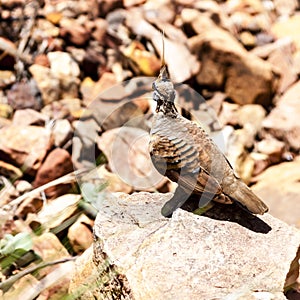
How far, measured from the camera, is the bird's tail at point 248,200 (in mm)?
2930

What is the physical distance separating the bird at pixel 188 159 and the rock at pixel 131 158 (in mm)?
1510

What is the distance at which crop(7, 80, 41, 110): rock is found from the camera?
532 cm

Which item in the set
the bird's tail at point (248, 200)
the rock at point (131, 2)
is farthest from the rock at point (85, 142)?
the rock at point (131, 2)

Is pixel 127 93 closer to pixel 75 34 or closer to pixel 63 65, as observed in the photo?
pixel 63 65

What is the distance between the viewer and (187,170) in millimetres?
2939

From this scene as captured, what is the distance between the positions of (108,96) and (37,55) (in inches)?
34.6

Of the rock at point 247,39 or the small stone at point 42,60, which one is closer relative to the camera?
the small stone at point 42,60

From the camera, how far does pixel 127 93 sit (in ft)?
17.8

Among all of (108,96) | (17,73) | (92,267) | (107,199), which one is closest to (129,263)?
(92,267)

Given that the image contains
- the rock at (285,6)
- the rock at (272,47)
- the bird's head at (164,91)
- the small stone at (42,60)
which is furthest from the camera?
the rock at (285,6)

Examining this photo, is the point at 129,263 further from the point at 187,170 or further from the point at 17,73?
the point at 17,73

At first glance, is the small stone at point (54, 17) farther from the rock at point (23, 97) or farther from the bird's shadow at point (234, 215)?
the bird's shadow at point (234, 215)

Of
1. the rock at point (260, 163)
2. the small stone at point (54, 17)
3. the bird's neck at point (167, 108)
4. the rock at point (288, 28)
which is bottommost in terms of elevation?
the rock at point (260, 163)

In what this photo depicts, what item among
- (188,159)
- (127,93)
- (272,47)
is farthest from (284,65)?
(188,159)
